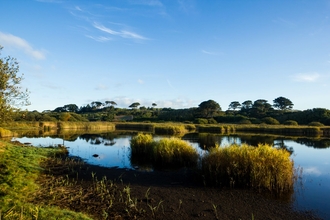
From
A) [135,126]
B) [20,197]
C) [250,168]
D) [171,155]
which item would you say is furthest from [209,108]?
[20,197]

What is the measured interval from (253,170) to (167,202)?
163 inches

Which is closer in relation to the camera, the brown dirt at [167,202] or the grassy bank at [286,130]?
the brown dirt at [167,202]

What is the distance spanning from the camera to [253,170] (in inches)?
407

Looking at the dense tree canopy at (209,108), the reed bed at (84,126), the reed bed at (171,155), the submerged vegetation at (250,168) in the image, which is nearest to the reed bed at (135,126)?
the reed bed at (84,126)

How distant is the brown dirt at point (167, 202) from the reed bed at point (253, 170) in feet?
2.04

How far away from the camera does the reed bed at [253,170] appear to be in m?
10.3

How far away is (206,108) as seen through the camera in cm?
12112

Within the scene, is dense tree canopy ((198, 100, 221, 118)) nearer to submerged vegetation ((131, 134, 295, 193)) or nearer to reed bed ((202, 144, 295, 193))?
submerged vegetation ((131, 134, 295, 193))

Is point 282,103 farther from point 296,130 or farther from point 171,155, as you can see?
point 171,155

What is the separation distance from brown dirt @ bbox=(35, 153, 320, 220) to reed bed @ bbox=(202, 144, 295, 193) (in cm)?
62

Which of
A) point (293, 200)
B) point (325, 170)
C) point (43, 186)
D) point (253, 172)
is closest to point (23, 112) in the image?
point (43, 186)

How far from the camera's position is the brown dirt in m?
7.55

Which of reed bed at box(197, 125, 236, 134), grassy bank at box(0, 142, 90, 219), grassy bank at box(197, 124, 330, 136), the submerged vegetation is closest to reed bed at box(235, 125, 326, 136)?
grassy bank at box(197, 124, 330, 136)

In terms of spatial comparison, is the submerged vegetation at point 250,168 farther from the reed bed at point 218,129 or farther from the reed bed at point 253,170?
the reed bed at point 218,129
